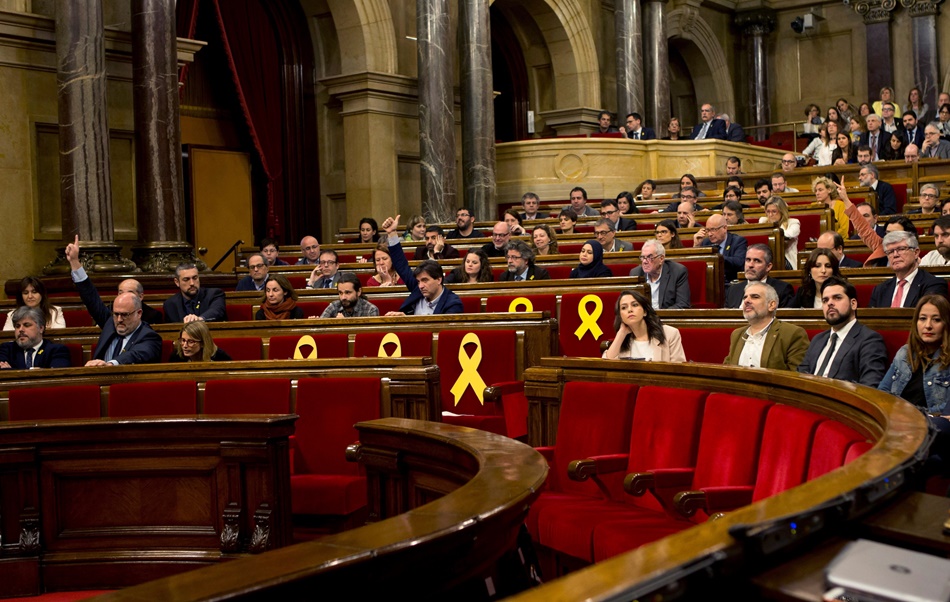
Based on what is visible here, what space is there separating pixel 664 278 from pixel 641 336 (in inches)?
69.7

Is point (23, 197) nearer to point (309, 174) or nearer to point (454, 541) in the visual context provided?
point (309, 174)

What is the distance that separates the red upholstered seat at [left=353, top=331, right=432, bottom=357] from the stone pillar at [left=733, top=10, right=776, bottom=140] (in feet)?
53.8

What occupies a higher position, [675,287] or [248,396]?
[675,287]

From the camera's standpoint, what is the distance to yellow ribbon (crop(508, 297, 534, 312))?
235 inches

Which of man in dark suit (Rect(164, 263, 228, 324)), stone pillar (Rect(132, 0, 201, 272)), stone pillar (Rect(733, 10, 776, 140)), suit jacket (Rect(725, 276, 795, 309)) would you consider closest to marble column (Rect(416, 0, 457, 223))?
stone pillar (Rect(132, 0, 201, 272))

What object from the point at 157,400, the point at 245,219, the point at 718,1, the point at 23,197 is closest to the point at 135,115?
the point at 23,197

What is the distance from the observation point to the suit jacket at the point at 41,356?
5453 mm

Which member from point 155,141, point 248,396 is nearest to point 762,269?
point 248,396

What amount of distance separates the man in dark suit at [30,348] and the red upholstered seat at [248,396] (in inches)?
57.6

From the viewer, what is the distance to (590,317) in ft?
19.2

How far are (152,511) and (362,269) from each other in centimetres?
504

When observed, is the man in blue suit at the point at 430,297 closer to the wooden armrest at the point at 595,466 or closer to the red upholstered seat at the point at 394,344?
the red upholstered seat at the point at 394,344

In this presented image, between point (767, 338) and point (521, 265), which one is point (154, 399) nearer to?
point (767, 338)

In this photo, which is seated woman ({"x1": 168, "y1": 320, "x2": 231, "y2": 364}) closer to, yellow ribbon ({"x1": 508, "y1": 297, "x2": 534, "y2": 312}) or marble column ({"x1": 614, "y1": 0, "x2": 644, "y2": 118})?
yellow ribbon ({"x1": 508, "y1": 297, "x2": 534, "y2": 312})
